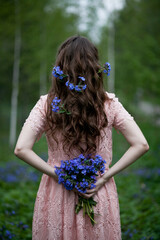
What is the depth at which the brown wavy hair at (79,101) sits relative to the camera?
1883mm

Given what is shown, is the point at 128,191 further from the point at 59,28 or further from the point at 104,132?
the point at 59,28

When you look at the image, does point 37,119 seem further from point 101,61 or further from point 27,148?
point 101,61

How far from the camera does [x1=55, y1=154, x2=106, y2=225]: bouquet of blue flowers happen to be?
6.01 ft

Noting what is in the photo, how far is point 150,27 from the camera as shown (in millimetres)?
11383

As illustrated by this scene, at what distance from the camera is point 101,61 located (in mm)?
4875

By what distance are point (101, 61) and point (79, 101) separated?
3196mm

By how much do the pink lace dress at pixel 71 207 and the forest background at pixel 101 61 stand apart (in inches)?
26.2

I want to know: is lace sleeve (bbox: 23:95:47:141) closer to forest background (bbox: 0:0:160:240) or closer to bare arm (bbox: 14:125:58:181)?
bare arm (bbox: 14:125:58:181)

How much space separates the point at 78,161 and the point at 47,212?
53cm

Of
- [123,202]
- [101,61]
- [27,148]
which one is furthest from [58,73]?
[123,202]

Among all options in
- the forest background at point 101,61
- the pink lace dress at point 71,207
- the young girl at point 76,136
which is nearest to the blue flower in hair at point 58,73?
the young girl at point 76,136

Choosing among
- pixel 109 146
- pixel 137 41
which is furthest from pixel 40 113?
pixel 137 41

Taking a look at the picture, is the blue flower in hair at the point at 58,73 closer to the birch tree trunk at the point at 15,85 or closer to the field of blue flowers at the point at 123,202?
the field of blue flowers at the point at 123,202

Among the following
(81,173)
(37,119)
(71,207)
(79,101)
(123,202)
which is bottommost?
(123,202)
